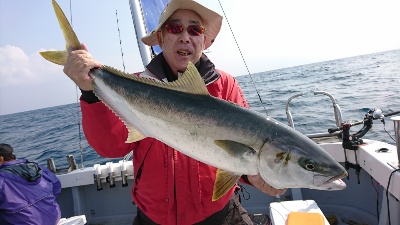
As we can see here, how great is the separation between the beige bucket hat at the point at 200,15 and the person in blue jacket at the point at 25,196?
301cm

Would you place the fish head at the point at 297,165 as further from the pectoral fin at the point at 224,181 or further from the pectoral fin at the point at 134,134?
the pectoral fin at the point at 134,134

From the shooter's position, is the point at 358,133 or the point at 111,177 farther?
the point at 111,177

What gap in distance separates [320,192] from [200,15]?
4.59 metres

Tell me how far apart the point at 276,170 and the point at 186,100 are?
0.78 m

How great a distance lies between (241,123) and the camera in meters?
2.01

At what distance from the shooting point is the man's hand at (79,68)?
2246 millimetres

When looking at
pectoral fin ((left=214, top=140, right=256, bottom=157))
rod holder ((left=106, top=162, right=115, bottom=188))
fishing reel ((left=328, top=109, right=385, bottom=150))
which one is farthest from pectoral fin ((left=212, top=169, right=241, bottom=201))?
rod holder ((left=106, top=162, right=115, bottom=188))

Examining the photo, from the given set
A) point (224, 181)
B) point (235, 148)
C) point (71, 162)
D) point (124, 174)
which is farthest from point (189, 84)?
point (71, 162)

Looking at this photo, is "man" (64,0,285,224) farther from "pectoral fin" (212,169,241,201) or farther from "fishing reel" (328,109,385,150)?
"fishing reel" (328,109,385,150)

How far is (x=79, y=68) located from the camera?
224 centimetres

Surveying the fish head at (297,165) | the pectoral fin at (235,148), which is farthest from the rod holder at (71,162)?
the fish head at (297,165)

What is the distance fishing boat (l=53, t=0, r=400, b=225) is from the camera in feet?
13.6

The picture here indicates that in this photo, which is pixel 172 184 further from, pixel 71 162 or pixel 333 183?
pixel 71 162

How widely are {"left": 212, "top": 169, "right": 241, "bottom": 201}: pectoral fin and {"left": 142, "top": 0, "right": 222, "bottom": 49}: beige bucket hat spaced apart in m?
1.68
